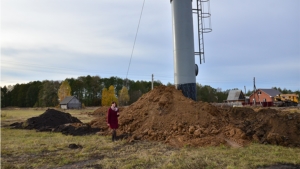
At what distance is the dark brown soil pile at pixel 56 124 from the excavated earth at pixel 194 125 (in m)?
0.05

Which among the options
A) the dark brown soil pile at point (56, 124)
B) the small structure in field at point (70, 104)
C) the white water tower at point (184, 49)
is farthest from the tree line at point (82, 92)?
the white water tower at point (184, 49)

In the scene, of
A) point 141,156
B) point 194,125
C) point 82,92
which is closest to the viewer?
point 141,156

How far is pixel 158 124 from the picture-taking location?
35.9 feet

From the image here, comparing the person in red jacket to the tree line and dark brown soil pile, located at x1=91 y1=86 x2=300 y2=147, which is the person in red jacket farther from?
the tree line

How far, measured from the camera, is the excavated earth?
358 inches

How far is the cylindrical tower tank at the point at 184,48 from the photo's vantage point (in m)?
12.9

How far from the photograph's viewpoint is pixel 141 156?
7.32m

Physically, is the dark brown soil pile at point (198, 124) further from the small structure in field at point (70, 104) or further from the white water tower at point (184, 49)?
the small structure in field at point (70, 104)

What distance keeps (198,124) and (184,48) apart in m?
4.13

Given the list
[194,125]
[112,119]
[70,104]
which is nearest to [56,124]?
[112,119]

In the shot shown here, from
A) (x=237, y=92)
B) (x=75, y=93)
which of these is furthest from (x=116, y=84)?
(x=237, y=92)

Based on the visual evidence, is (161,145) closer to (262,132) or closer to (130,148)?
(130,148)

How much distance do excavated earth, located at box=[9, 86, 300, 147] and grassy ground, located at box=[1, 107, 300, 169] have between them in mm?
613

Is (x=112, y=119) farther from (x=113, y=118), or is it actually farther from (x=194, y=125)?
(x=194, y=125)
